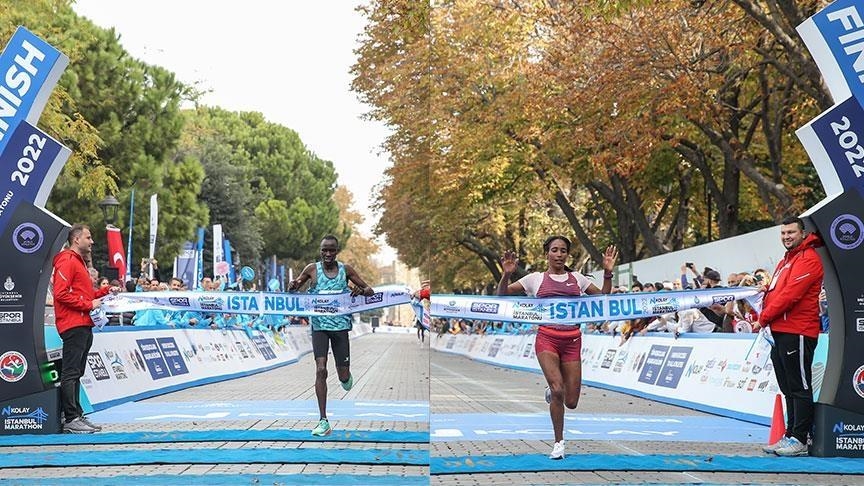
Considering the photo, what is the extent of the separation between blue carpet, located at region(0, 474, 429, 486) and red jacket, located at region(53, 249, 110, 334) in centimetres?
273

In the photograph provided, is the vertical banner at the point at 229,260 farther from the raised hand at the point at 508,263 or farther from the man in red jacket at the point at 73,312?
the raised hand at the point at 508,263

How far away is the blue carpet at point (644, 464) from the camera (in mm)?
7473

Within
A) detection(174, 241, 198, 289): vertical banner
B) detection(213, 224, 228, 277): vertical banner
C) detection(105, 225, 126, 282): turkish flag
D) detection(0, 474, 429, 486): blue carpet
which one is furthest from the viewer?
detection(174, 241, 198, 289): vertical banner

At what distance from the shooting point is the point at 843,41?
8.53 metres

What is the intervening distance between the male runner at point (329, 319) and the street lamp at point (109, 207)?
127 inches

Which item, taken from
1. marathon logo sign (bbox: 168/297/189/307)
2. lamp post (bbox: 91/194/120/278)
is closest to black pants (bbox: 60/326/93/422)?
marathon logo sign (bbox: 168/297/189/307)

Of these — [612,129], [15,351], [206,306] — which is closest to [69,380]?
[15,351]

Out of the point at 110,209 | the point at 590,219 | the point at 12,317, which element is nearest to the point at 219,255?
the point at 110,209

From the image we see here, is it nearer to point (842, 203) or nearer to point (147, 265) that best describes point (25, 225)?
point (147, 265)

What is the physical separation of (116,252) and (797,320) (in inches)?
285

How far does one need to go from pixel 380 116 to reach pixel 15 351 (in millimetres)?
3804

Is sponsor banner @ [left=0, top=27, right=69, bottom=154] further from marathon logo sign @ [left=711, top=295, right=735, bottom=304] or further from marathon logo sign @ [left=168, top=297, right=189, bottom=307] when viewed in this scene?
marathon logo sign @ [left=711, top=295, right=735, bottom=304]

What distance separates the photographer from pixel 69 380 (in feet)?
32.1

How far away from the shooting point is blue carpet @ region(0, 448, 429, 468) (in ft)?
26.0
